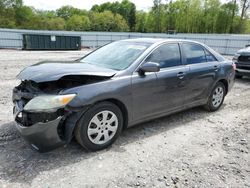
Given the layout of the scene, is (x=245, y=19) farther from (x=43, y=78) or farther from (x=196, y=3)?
(x=43, y=78)

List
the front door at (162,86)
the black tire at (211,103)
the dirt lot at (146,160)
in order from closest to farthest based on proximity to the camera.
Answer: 1. the dirt lot at (146,160)
2. the front door at (162,86)
3. the black tire at (211,103)

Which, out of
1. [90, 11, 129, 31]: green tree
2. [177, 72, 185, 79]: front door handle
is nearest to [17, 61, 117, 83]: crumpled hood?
[177, 72, 185, 79]: front door handle

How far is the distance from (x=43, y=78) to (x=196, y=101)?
9.83 ft

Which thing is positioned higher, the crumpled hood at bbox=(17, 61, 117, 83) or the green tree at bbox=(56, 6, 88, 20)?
the green tree at bbox=(56, 6, 88, 20)

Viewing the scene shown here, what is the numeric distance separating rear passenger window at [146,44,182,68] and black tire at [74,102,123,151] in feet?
3.28

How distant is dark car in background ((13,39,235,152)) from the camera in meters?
2.77

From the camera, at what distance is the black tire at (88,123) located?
293 centimetres

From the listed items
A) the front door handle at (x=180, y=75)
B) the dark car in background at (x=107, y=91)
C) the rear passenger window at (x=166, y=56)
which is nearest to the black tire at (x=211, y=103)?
the dark car in background at (x=107, y=91)

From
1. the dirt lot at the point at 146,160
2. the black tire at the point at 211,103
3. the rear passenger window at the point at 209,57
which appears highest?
the rear passenger window at the point at 209,57

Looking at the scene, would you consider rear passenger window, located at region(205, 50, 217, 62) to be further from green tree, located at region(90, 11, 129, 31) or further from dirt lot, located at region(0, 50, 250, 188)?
green tree, located at region(90, 11, 129, 31)

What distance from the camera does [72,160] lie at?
298 centimetres

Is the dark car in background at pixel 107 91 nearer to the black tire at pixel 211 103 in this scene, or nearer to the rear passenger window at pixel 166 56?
the rear passenger window at pixel 166 56

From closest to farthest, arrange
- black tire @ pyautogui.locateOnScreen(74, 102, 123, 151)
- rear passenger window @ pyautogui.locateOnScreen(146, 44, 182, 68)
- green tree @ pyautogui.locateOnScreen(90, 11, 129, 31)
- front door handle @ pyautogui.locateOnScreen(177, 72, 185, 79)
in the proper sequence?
1. black tire @ pyautogui.locateOnScreen(74, 102, 123, 151)
2. rear passenger window @ pyautogui.locateOnScreen(146, 44, 182, 68)
3. front door handle @ pyautogui.locateOnScreen(177, 72, 185, 79)
4. green tree @ pyautogui.locateOnScreen(90, 11, 129, 31)

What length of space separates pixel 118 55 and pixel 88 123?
1.36m
